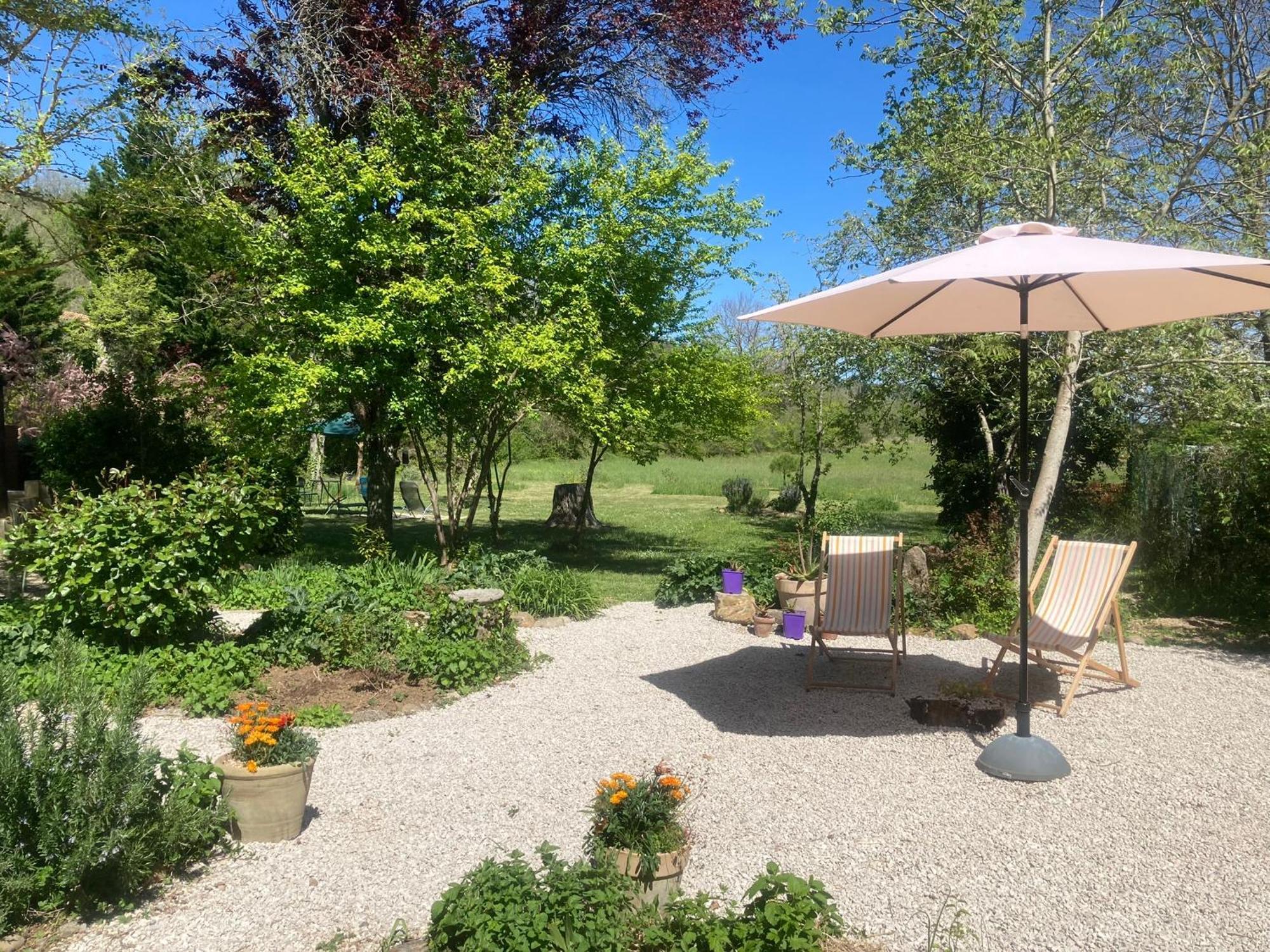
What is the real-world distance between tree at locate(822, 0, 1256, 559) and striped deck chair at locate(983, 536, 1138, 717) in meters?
2.09

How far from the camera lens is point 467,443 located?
1092 cm

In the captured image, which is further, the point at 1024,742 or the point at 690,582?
the point at 690,582

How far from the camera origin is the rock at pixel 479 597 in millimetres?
6801

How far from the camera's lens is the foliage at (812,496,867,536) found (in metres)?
9.98

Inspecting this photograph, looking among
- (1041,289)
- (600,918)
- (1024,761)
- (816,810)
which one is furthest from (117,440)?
(1024,761)

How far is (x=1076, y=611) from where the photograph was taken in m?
6.09

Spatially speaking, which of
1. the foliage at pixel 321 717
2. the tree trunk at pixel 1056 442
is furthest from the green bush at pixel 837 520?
the foliage at pixel 321 717

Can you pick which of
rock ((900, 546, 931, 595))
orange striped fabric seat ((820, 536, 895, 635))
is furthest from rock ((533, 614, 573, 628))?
rock ((900, 546, 931, 595))

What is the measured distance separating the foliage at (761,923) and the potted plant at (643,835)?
0.24m

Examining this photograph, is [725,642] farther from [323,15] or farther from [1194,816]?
[323,15]

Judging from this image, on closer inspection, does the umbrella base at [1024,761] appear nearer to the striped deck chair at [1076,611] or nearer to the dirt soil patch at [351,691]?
the striped deck chair at [1076,611]

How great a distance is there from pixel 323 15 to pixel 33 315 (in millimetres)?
14075

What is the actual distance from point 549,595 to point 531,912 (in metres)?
6.24

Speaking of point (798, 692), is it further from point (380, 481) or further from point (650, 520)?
point (650, 520)
